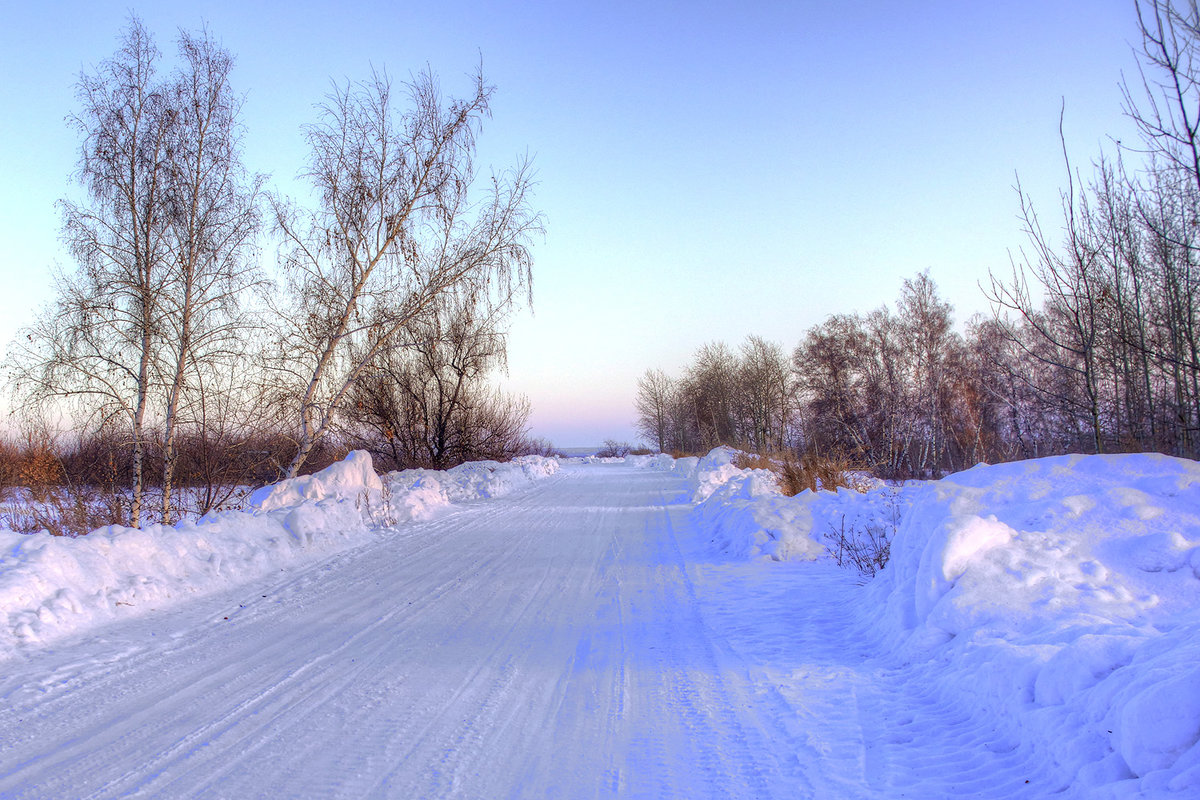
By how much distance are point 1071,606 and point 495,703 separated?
145 inches

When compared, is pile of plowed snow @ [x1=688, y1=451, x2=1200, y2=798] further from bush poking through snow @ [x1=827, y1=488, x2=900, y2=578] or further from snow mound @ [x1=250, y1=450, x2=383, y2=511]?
snow mound @ [x1=250, y1=450, x2=383, y2=511]

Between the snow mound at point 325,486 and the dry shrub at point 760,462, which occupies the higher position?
the snow mound at point 325,486

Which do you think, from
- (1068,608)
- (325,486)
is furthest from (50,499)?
(1068,608)

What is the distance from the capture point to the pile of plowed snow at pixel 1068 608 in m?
2.43

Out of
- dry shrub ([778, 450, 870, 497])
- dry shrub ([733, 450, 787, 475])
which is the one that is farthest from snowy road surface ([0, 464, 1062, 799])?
dry shrub ([733, 450, 787, 475])

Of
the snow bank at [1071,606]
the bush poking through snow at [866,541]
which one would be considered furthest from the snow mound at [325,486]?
the snow bank at [1071,606]

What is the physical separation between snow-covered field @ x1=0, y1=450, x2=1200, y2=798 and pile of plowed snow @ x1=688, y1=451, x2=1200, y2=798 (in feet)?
0.05

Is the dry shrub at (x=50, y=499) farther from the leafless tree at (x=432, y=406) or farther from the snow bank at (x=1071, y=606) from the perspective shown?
the snow bank at (x=1071, y=606)

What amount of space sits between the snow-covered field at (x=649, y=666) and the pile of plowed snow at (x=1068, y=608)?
2cm

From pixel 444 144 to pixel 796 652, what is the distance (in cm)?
1305

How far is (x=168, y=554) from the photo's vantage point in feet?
23.1

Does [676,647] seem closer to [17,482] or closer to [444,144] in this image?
[444,144]

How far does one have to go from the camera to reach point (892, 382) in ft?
124

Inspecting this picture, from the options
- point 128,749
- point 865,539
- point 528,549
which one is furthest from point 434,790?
point 865,539
